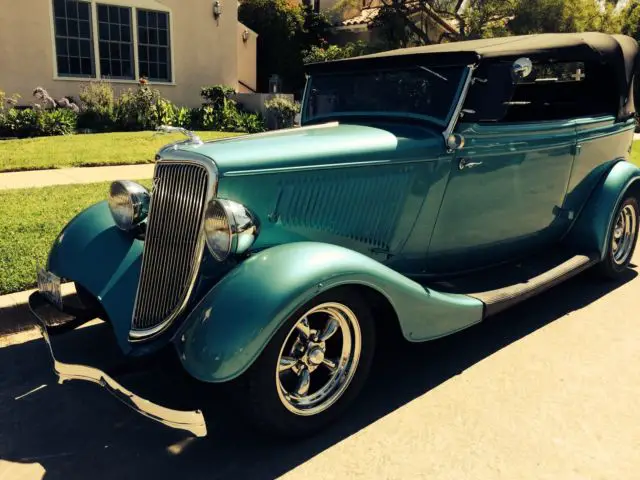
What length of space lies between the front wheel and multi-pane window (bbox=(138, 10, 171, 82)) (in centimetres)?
1297

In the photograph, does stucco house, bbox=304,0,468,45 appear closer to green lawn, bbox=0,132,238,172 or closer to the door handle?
green lawn, bbox=0,132,238,172

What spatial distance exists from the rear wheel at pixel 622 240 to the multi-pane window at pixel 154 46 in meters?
12.2

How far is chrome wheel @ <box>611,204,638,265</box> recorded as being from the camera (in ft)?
15.9

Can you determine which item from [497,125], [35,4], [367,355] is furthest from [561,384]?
[35,4]

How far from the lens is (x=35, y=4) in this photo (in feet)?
40.3

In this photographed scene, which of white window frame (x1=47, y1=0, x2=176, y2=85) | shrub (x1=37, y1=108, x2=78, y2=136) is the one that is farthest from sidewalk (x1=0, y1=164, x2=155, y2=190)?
white window frame (x1=47, y1=0, x2=176, y2=85)

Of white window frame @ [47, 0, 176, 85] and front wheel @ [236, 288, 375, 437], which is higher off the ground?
white window frame @ [47, 0, 176, 85]

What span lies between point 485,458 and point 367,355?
0.71 meters

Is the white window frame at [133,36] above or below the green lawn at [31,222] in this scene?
above

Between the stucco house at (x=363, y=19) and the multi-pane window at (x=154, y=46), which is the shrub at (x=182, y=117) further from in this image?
the stucco house at (x=363, y=19)

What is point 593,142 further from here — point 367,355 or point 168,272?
point 168,272

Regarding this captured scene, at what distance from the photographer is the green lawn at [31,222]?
4.15 m

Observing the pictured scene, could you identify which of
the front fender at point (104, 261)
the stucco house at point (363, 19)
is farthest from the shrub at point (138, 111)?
the front fender at point (104, 261)

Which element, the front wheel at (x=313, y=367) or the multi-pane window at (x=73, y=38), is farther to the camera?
the multi-pane window at (x=73, y=38)
